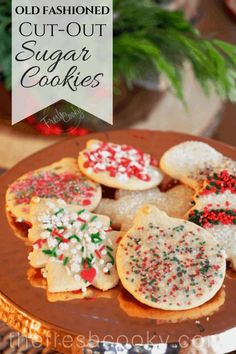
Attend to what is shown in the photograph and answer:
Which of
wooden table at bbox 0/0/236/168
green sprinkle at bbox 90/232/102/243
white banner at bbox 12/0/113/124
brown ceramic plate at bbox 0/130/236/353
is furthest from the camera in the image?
wooden table at bbox 0/0/236/168

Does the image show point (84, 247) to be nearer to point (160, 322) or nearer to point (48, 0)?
point (160, 322)

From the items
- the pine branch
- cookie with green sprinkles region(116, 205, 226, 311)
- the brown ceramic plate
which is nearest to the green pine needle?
the pine branch

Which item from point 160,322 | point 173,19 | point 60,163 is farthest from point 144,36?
point 160,322

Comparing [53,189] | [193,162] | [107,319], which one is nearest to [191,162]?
[193,162]

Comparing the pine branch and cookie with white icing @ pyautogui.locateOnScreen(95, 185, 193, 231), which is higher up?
the pine branch

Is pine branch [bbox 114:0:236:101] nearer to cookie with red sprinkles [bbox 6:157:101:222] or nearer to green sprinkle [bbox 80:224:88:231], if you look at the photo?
cookie with red sprinkles [bbox 6:157:101:222]

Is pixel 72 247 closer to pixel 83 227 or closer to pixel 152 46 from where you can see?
pixel 83 227

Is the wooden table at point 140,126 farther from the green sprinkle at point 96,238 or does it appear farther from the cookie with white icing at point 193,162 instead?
the green sprinkle at point 96,238
